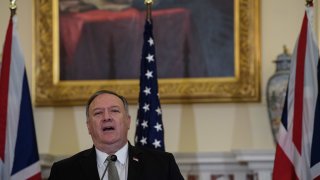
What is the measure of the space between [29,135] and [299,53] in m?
1.89

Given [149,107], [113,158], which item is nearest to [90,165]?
[113,158]

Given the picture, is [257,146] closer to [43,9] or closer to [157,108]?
[157,108]

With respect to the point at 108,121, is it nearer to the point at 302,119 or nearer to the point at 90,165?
the point at 90,165

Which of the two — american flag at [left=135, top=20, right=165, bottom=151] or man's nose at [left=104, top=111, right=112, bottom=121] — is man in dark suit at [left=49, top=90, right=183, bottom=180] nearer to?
man's nose at [left=104, top=111, right=112, bottom=121]

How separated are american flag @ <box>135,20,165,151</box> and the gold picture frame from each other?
1.88ft

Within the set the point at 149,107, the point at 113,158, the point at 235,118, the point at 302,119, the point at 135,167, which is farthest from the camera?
the point at 235,118

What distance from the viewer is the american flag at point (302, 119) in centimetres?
391

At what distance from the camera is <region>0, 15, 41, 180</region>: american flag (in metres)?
4.15

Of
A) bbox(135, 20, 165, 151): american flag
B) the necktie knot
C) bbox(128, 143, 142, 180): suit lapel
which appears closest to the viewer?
the necktie knot

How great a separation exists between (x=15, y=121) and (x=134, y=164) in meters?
1.64

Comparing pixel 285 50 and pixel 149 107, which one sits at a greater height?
pixel 285 50

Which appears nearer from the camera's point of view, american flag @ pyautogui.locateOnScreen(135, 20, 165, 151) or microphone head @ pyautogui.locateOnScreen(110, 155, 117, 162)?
microphone head @ pyautogui.locateOnScreen(110, 155, 117, 162)

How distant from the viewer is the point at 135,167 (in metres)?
2.81

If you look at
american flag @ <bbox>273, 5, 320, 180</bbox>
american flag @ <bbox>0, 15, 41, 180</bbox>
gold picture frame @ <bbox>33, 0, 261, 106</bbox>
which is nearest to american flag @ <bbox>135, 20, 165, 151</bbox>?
gold picture frame @ <bbox>33, 0, 261, 106</bbox>
